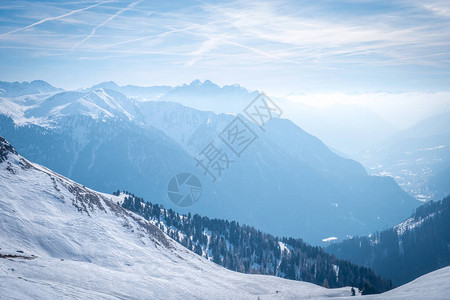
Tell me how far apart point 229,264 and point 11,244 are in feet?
326

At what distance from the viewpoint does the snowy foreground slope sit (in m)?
39.5

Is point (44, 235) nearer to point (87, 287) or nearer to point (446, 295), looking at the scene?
point (87, 287)

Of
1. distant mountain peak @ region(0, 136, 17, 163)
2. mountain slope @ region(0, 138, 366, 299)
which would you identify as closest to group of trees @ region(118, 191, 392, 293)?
mountain slope @ region(0, 138, 366, 299)

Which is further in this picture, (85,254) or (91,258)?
(85,254)

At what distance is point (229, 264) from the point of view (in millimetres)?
134625

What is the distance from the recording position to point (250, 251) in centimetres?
15538

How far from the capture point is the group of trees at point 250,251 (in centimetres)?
13438

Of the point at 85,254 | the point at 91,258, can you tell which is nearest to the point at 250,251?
the point at 91,258

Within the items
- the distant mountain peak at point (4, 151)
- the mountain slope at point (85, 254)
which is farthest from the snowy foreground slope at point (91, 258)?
the distant mountain peak at point (4, 151)

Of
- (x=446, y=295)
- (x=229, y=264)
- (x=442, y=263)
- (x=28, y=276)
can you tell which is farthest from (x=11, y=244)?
(x=442, y=263)

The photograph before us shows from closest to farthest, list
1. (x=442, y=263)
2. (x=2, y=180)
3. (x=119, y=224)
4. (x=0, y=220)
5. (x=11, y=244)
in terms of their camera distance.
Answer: (x=11, y=244) → (x=0, y=220) → (x=2, y=180) → (x=119, y=224) → (x=442, y=263)

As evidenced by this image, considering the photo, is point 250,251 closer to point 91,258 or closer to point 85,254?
point 91,258

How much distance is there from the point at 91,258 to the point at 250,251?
361ft

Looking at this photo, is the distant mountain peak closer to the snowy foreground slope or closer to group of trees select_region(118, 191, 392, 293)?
the snowy foreground slope
